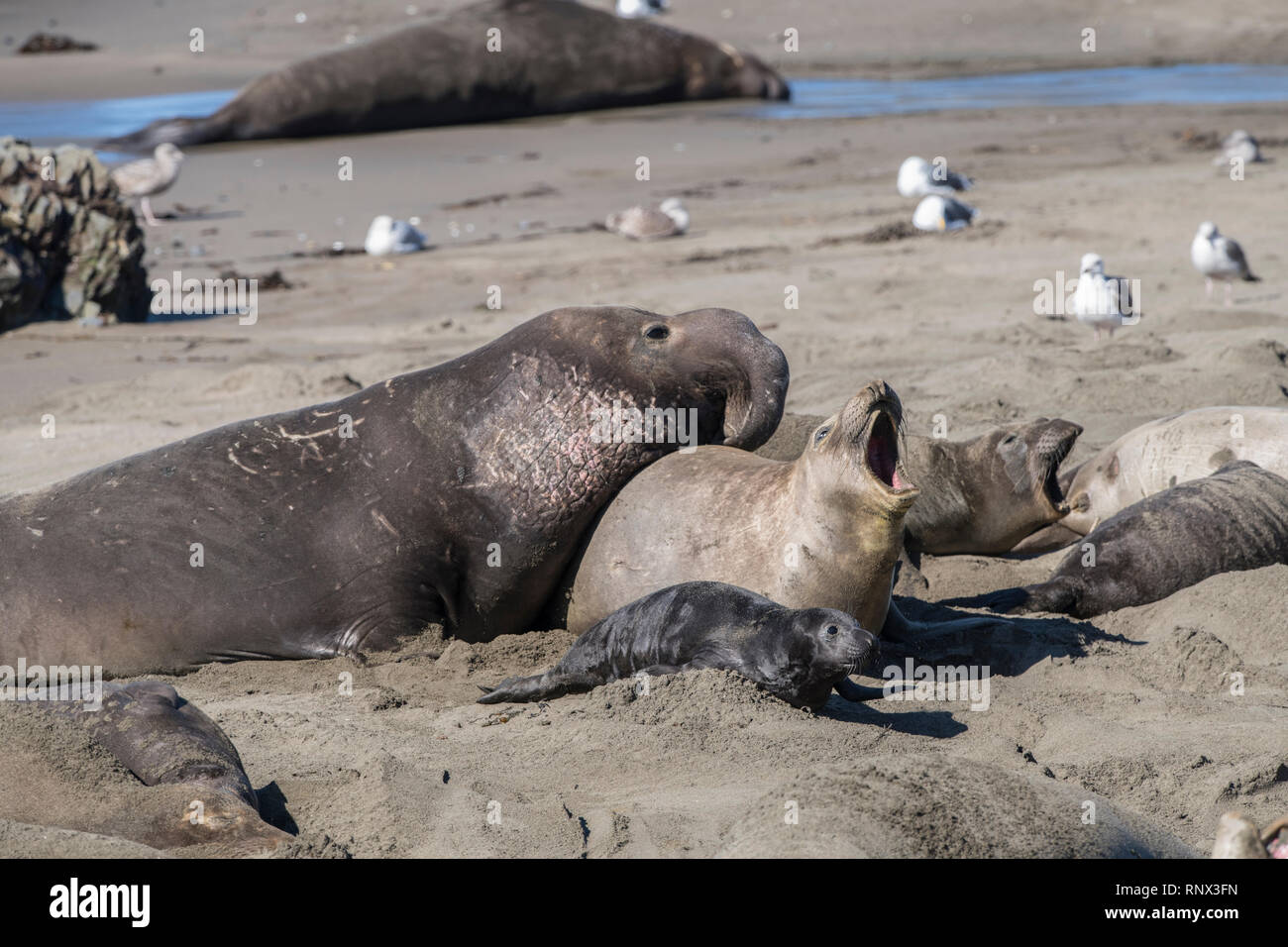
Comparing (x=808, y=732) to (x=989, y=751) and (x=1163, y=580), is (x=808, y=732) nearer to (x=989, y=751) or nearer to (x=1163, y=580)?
(x=989, y=751)

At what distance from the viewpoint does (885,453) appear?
4.30 metres

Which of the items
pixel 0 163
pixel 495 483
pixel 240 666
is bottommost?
pixel 240 666

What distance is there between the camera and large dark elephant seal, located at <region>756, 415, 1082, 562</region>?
584cm

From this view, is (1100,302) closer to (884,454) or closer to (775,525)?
(884,454)

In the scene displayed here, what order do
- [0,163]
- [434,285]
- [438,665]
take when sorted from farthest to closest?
[434,285], [0,163], [438,665]

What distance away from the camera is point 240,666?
4613 mm

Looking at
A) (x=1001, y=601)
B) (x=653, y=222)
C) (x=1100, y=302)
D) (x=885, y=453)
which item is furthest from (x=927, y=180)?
(x=885, y=453)

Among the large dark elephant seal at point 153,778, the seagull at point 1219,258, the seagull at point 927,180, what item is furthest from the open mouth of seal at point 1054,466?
the seagull at point 927,180

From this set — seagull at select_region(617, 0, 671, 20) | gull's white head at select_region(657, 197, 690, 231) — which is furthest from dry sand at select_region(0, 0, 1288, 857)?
seagull at select_region(617, 0, 671, 20)

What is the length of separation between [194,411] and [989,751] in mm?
5037

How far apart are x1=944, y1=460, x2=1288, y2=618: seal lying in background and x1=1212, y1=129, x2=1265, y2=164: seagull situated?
326 inches

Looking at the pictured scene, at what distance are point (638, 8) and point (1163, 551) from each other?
21241 mm

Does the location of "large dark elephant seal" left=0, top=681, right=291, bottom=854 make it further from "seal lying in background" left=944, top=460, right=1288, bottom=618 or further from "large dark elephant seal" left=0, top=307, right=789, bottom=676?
"seal lying in background" left=944, top=460, right=1288, bottom=618
